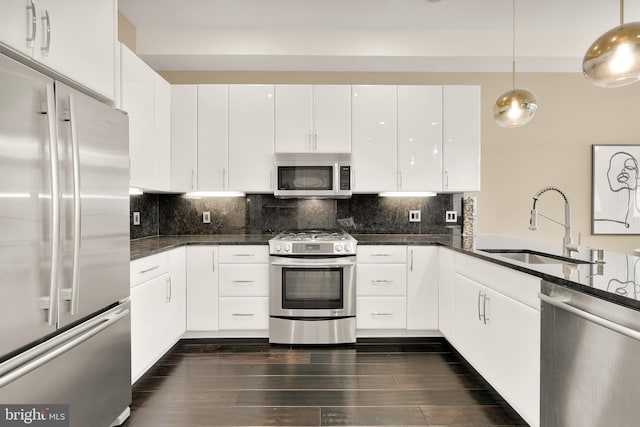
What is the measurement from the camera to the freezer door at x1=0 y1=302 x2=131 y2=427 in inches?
51.8

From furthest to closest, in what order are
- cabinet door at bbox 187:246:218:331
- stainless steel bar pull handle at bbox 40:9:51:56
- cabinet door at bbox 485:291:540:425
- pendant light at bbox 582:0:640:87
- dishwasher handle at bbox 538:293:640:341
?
cabinet door at bbox 187:246:218:331
cabinet door at bbox 485:291:540:425
pendant light at bbox 582:0:640:87
stainless steel bar pull handle at bbox 40:9:51:56
dishwasher handle at bbox 538:293:640:341

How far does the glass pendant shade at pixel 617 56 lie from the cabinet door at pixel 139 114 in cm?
267

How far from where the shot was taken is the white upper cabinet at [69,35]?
52.5 inches

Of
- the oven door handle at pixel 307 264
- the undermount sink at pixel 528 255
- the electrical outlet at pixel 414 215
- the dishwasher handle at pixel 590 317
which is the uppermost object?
the electrical outlet at pixel 414 215

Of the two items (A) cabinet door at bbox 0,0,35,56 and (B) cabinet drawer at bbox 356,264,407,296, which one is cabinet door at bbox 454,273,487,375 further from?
(A) cabinet door at bbox 0,0,35,56

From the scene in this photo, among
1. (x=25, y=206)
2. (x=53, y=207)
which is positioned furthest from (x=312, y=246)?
(x=25, y=206)

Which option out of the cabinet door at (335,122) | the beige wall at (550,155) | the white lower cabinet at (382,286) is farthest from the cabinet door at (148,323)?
the beige wall at (550,155)

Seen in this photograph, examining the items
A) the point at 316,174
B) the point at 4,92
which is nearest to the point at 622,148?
the point at 316,174

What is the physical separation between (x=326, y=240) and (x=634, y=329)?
2.26m

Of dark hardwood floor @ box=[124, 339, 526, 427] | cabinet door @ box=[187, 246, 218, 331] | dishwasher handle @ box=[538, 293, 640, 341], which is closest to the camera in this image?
dishwasher handle @ box=[538, 293, 640, 341]

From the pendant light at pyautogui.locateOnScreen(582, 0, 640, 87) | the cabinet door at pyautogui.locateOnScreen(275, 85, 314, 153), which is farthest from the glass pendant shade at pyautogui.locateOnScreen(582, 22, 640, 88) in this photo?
the cabinet door at pyautogui.locateOnScreen(275, 85, 314, 153)

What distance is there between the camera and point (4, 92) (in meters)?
1.23

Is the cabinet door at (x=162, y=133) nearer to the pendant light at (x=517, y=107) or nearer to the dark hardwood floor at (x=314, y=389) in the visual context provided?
the dark hardwood floor at (x=314, y=389)

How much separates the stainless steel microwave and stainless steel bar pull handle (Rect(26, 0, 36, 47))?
7.39 ft
